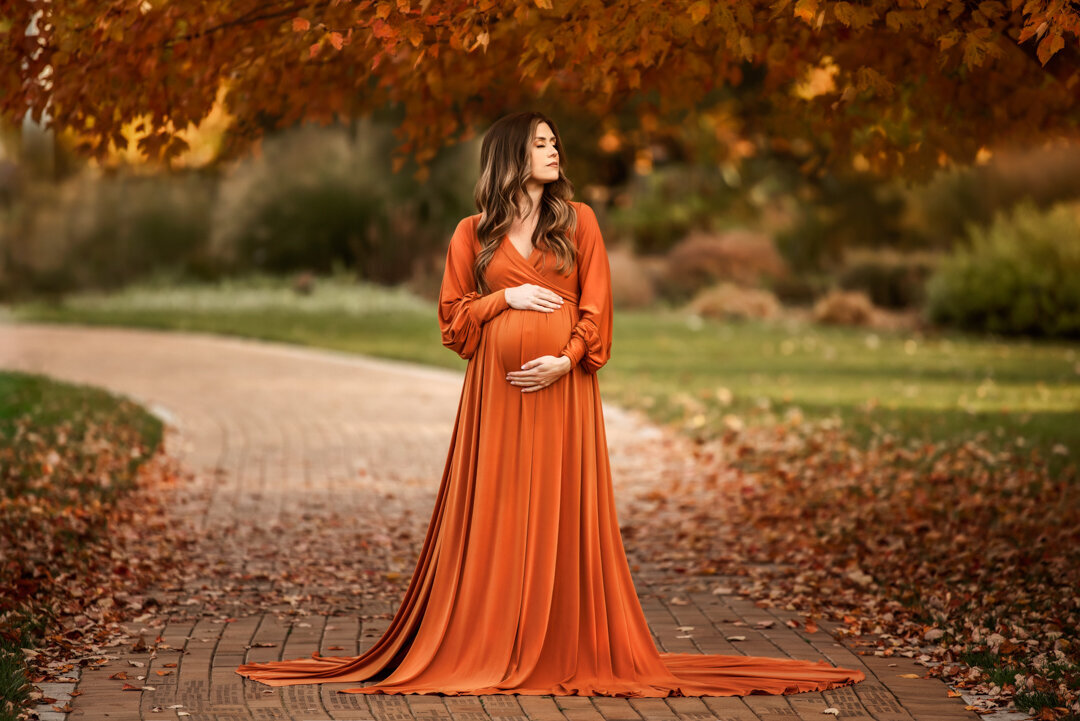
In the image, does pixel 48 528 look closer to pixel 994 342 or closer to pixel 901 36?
pixel 901 36

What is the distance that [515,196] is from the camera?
4703mm

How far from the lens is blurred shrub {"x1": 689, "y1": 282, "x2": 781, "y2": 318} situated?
81.2ft

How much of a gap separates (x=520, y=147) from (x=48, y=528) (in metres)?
4.31

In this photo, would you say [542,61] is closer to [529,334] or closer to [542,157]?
[542,157]

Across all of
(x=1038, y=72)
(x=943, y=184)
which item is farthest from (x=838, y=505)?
(x=943, y=184)

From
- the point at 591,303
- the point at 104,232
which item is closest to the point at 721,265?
the point at 104,232

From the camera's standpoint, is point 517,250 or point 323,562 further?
point 323,562

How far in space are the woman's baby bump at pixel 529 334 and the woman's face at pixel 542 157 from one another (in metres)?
0.49

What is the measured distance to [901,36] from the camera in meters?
5.95

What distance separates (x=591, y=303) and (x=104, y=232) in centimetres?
2538

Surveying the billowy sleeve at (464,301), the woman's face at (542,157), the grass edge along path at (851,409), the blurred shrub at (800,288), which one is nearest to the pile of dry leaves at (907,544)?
Answer: the grass edge along path at (851,409)

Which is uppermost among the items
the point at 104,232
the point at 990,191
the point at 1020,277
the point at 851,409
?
the point at 990,191

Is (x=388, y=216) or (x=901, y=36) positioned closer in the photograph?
(x=901, y=36)

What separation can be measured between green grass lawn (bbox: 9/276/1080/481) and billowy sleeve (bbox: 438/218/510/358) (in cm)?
635
